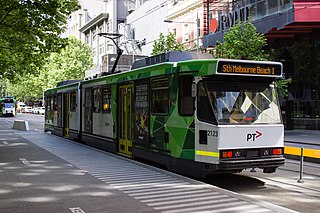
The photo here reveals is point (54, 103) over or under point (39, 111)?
over

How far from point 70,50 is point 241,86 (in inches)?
2376

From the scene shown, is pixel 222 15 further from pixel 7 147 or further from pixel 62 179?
pixel 62 179

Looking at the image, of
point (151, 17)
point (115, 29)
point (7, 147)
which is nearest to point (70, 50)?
point (115, 29)

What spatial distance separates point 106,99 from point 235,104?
7.05 meters

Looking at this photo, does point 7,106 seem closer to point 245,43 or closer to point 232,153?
point 245,43

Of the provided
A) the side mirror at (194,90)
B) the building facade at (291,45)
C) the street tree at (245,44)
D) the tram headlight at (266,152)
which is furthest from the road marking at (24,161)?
the building facade at (291,45)

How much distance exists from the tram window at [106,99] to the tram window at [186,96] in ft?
17.8

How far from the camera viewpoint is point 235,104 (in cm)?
934

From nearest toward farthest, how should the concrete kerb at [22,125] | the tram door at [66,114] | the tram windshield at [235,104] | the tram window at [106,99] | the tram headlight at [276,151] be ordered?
1. the tram windshield at [235,104]
2. the tram headlight at [276,151]
3. the tram window at [106,99]
4. the tram door at [66,114]
5. the concrete kerb at [22,125]

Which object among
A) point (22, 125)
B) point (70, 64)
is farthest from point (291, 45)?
point (70, 64)

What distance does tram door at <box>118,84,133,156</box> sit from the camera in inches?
515

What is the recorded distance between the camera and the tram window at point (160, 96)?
10.7 m

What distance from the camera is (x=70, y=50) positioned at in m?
67.0

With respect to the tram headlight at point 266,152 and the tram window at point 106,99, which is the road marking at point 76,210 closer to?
the tram headlight at point 266,152
